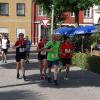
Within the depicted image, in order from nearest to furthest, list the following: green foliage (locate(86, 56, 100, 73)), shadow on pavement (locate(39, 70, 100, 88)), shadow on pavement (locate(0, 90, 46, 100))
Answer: shadow on pavement (locate(0, 90, 46, 100))
shadow on pavement (locate(39, 70, 100, 88))
green foliage (locate(86, 56, 100, 73))

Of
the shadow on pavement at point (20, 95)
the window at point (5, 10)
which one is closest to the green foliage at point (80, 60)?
the shadow on pavement at point (20, 95)

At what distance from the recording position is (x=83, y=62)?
82.1 ft

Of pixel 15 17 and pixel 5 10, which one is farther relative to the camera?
pixel 5 10

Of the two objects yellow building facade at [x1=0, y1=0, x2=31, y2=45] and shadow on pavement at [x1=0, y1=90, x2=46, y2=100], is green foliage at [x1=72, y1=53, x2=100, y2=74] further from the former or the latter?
yellow building facade at [x1=0, y1=0, x2=31, y2=45]

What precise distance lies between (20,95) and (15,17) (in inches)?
2136

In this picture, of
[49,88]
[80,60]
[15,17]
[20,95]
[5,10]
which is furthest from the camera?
[5,10]

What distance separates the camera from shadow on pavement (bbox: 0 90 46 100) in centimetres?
1399

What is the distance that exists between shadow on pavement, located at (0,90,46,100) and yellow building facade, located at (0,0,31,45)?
52836 mm

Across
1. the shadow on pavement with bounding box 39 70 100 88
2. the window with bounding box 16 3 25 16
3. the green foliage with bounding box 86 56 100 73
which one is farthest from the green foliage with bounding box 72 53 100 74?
the window with bounding box 16 3 25 16

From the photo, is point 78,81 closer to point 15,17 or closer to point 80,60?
point 80,60

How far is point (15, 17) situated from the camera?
68375mm

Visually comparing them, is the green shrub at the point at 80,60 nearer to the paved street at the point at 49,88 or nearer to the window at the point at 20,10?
the paved street at the point at 49,88

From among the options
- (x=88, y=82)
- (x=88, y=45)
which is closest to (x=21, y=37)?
(x=88, y=82)

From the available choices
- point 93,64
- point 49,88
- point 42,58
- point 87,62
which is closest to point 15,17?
point 87,62
